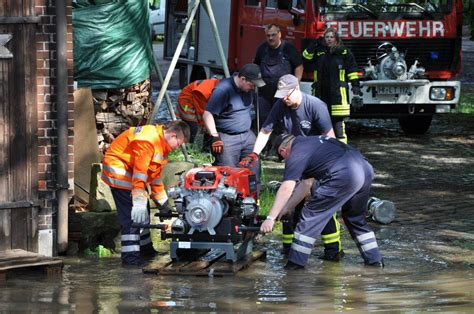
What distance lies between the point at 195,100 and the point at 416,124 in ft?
26.0

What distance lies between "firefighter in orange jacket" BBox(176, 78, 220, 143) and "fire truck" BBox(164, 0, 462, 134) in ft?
16.2

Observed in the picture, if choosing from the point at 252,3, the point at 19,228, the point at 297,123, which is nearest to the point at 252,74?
the point at 297,123

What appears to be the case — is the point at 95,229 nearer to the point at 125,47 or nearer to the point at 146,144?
the point at 146,144

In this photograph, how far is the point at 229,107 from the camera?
11.8 meters

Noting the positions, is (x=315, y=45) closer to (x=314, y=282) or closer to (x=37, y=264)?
(x=314, y=282)

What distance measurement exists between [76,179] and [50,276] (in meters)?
2.04

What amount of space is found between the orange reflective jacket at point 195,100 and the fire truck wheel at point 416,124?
7712mm

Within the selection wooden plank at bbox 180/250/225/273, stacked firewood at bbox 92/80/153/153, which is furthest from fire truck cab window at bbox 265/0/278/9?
wooden plank at bbox 180/250/225/273

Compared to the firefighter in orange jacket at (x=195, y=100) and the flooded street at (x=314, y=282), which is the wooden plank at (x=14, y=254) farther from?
the firefighter in orange jacket at (x=195, y=100)

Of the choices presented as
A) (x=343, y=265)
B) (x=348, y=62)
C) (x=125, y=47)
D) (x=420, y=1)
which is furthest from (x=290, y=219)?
(x=420, y=1)

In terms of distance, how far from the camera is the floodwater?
9008mm

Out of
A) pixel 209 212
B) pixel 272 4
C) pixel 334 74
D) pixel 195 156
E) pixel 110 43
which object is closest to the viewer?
pixel 209 212

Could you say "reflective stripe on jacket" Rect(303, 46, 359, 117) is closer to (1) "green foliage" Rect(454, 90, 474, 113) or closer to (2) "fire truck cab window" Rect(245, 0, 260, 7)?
(2) "fire truck cab window" Rect(245, 0, 260, 7)

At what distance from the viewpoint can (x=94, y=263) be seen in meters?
11.0
